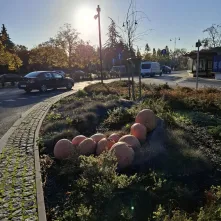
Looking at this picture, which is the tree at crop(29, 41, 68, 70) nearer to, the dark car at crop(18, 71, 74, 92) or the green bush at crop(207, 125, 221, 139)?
the dark car at crop(18, 71, 74, 92)

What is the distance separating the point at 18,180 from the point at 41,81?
1708cm

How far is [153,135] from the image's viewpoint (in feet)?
17.1

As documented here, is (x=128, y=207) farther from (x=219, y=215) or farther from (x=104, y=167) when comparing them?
(x=219, y=215)

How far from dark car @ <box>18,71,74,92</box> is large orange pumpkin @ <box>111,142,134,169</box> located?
16.6 meters

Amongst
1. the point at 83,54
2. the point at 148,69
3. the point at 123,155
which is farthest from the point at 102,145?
the point at 83,54

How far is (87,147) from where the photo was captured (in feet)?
16.1

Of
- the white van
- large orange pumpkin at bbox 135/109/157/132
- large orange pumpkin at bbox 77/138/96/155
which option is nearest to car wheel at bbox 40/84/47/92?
large orange pumpkin at bbox 135/109/157/132

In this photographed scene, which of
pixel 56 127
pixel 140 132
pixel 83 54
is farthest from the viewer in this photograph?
pixel 83 54

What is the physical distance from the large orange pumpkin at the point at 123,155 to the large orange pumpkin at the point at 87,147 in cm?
69

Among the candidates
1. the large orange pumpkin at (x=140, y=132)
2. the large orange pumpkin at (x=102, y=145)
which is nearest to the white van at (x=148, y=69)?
the large orange pumpkin at (x=140, y=132)

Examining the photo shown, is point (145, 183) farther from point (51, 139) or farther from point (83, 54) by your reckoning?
point (83, 54)

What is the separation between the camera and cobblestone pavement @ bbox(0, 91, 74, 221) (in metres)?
3.09

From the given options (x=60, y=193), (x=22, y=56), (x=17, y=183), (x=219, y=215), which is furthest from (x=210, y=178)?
(x=22, y=56)

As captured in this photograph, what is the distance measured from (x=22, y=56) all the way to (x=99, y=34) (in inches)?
1339
